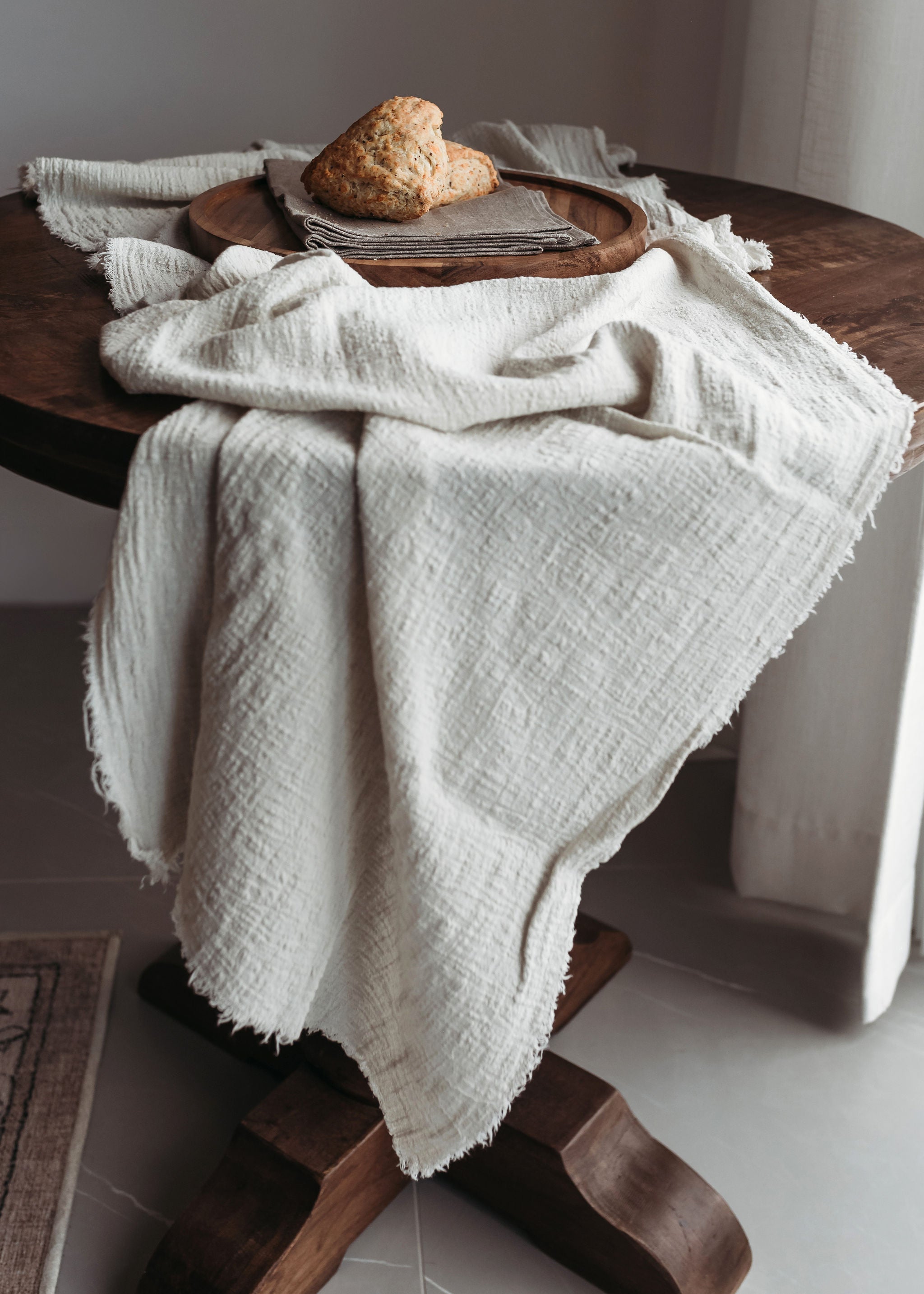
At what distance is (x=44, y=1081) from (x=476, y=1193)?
0.42 m

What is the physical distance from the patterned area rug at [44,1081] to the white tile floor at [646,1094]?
2 cm

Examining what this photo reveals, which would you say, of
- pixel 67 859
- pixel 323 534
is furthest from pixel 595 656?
pixel 67 859

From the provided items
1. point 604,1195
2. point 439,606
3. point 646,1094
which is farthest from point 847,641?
point 439,606

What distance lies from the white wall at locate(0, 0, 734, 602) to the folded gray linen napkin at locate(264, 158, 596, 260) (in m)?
0.89

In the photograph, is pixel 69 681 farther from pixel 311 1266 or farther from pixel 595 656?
pixel 595 656

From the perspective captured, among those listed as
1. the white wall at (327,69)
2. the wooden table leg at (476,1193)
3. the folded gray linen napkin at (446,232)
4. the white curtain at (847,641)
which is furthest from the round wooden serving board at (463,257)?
the white wall at (327,69)

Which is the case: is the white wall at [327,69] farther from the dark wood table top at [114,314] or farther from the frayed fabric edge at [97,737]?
the frayed fabric edge at [97,737]

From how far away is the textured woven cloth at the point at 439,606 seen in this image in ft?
1.97

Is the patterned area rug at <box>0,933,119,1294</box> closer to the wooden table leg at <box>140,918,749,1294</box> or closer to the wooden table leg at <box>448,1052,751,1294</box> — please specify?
the wooden table leg at <box>140,918,749,1294</box>

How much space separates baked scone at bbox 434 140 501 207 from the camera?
0.91m

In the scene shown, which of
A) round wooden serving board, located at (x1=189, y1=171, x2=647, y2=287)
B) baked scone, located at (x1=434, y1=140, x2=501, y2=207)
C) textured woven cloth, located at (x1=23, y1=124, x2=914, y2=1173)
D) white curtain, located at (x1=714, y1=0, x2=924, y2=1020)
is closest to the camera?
textured woven cloth, located at (x1=23, y1=124, x2=914, y2=1173)

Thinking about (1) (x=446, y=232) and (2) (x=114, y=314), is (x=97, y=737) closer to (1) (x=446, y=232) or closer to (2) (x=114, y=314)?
(2) (x=114, y=314)

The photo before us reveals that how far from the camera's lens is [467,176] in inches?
36.4

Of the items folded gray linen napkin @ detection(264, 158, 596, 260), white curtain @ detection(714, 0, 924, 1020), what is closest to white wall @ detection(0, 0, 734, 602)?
white curtain @ detection(714, 0, 924, 1020)
